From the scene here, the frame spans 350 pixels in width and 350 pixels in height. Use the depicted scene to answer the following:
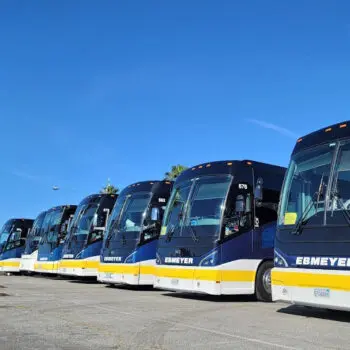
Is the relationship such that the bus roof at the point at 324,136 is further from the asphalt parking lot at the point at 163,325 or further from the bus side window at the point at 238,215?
the asphalt parking lot at the point at 163,325

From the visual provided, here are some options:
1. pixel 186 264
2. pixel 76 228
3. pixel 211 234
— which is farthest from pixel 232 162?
pixel 76 228

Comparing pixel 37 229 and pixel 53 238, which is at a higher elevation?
pixel 37 229

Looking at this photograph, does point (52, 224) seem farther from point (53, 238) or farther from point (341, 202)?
point (341, 202)

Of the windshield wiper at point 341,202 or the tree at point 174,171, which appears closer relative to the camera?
the windshield wiper at point 341,202

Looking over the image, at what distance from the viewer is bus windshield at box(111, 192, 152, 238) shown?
15500mm

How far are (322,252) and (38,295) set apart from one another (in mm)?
7305

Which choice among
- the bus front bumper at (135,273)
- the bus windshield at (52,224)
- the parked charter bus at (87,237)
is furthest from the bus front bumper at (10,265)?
the bus front bumper at (135,273)

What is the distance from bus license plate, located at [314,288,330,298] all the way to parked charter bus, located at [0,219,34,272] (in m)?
20.5

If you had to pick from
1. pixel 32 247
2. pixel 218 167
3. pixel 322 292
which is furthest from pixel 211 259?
pixel 32 247

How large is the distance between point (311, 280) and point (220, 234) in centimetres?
346

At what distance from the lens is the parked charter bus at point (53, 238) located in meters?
21.9

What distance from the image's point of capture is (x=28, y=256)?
24641 mm

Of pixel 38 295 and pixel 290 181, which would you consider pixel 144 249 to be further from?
pixel 290 181

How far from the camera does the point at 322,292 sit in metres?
8.32
